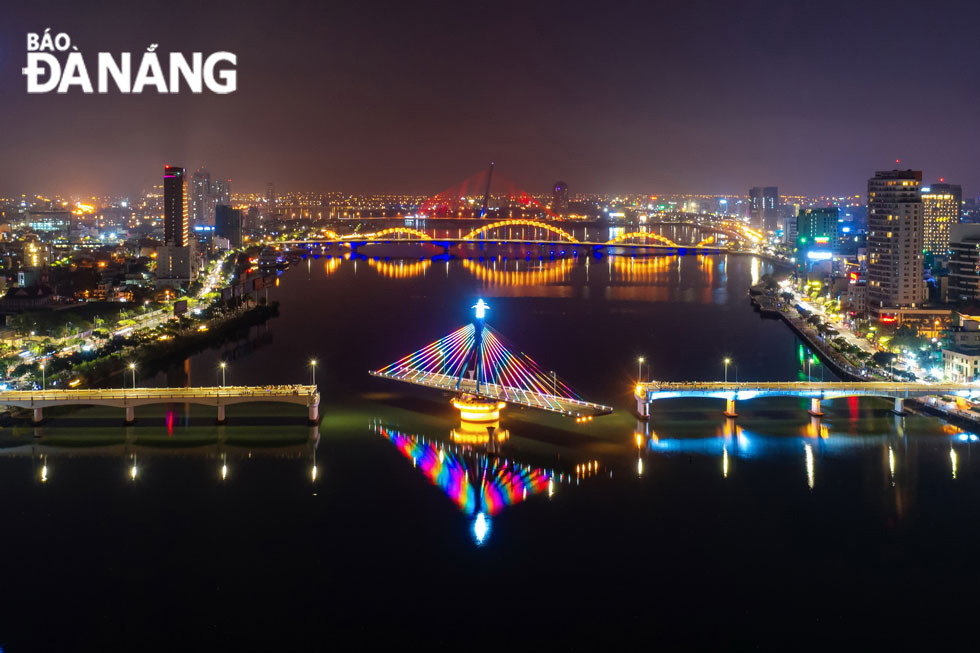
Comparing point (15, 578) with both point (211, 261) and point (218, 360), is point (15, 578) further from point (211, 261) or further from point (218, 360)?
point (211, 261)

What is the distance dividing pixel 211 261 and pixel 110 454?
48.6 ft

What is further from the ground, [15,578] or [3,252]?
[3,252]

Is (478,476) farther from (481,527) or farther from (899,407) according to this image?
(899,407)

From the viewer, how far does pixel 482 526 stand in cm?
517

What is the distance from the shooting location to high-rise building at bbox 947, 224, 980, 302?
1326 centimetres

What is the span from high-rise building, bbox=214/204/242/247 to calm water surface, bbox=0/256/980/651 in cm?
1895

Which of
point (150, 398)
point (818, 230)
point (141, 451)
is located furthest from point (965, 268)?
point (141, 451)

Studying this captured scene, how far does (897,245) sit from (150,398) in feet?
30.5

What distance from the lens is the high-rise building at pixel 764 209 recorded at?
36.1 m

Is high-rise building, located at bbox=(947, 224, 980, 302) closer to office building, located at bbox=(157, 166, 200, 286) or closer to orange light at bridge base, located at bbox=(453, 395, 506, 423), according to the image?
orange light at bridge base, located at bbox=(453, 395, 506, 423)

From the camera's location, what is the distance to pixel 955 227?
1516cm

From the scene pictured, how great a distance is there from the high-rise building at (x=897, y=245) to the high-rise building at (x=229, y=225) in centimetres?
1761

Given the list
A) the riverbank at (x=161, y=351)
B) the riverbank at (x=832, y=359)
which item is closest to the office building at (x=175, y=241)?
the riverbank at (x=161, y=351)

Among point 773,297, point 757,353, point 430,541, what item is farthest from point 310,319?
point 430,541
